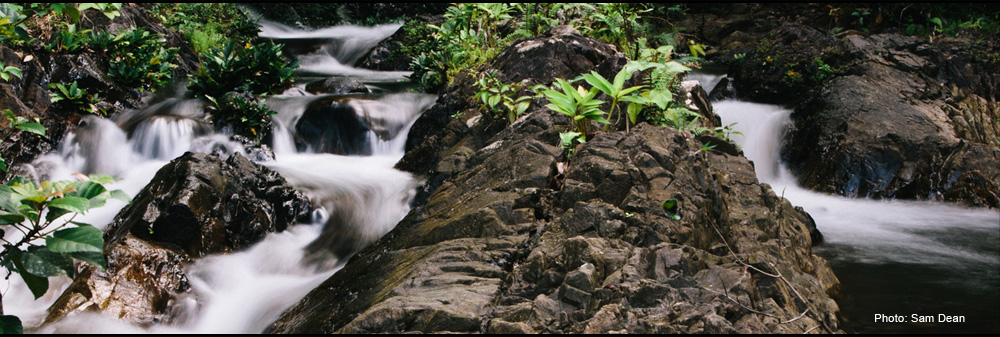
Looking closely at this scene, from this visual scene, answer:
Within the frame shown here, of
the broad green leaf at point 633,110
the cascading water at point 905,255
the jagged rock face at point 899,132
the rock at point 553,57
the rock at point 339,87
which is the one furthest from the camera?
the rock at point 339,87

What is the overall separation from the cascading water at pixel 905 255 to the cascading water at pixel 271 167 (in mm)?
4412

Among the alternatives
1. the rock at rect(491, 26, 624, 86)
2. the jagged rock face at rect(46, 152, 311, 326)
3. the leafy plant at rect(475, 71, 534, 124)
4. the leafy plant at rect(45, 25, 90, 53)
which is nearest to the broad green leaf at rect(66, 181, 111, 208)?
the jagged rock face at rect(46, 152, 311, 326)

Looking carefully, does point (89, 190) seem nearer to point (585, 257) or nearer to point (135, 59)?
point (585, 257)

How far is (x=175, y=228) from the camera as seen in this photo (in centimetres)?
496

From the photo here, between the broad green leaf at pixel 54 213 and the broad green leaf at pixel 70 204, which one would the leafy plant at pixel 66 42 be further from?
the broad green leaf at pixel 70 204

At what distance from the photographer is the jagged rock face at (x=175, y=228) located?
4238 millimetres

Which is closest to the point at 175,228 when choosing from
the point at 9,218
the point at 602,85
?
the point at 9,218

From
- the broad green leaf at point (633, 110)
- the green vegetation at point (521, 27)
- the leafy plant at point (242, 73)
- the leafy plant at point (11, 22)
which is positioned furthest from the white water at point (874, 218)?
the leafy plant at point (242, 73)

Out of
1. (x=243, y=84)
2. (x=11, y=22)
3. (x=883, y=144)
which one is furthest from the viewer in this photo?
(x=243, y=84)

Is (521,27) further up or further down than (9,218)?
further up

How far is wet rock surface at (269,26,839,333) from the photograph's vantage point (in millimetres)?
2494

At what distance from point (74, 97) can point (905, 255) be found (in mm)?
10772

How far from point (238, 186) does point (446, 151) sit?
226 cm

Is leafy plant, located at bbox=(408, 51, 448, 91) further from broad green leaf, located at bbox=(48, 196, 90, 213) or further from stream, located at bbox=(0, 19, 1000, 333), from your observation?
broad green leaf, located at bbox=(48, 196, 90, 213)
